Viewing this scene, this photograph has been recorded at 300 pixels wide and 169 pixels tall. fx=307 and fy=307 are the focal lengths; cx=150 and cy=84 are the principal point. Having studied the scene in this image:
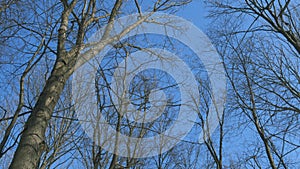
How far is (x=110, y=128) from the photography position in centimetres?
517

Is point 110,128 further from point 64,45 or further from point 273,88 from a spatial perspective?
point 273,88

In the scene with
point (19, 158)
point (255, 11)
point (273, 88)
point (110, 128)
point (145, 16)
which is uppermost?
point (255, 11)

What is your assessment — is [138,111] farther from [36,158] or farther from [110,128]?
[36,158]

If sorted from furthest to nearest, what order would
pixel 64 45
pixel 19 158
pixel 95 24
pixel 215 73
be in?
1. pixel 215 73
2. pixel 95 24
3. pixel 64 45
4. pixel 19 158

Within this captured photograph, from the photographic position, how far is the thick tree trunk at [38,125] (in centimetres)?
212

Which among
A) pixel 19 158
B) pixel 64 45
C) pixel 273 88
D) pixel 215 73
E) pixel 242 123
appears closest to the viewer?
pixel 19 158

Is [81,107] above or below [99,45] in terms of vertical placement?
above

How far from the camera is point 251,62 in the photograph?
606cm

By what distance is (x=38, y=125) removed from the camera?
233cm

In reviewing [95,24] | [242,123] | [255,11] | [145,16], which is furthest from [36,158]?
[242,123]

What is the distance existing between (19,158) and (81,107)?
2943 mm

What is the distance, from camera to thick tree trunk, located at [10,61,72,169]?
83.4 inches

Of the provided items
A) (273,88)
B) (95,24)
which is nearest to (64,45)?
(95,24)

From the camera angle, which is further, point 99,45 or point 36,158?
point 99,45
